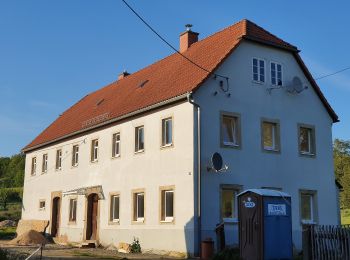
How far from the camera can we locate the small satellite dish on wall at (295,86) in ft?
76.0

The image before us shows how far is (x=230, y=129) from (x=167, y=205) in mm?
4111

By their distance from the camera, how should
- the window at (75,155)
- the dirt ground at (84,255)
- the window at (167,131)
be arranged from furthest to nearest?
1. the window at (75,155)
2. the window at (167,131)
3. the dirt ground at (84,255)

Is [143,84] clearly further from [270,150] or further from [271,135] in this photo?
[270,150]

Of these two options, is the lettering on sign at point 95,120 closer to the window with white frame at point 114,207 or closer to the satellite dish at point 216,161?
the window with white frame at point 114,207

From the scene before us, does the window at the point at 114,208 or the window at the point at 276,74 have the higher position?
the window at the point at 276,74

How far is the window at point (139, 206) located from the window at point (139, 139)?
2.06 m

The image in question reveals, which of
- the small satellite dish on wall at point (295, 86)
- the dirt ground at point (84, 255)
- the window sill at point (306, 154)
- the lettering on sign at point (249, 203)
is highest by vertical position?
the small satellite dish on wall at point (295, 86)

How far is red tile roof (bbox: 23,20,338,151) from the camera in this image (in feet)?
→ 71.5

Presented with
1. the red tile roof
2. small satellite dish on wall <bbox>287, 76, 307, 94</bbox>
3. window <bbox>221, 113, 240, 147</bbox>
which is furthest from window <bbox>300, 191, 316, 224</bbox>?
small satellite dish on wall <bbox>287, 76, 307, 94</bbox>

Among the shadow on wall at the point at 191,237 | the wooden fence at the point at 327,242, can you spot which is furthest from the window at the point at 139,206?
the wooden fence at the point at 327,242

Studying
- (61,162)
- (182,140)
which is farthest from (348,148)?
(182,140)

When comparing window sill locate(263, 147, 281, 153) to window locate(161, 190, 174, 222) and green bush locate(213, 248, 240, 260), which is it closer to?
window locate(161, 190, 174, 222)

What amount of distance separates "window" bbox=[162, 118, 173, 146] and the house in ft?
0.15

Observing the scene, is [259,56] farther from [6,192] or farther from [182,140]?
[6,192]
